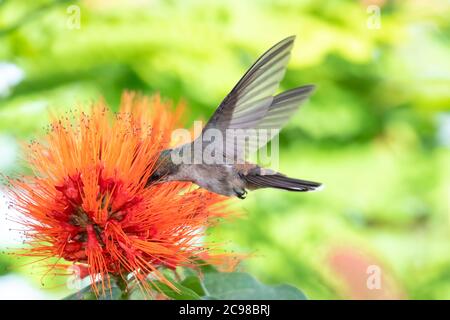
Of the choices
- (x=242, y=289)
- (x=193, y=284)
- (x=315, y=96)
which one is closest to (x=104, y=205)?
(x=193, y=284)

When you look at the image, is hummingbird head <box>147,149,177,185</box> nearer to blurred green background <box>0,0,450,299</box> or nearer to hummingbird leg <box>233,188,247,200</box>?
hummingbird leg <box>233,188,247,200</box>

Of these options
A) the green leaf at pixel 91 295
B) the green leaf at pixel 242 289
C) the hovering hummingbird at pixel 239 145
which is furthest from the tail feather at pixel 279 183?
the green leaf at pixel 91 295

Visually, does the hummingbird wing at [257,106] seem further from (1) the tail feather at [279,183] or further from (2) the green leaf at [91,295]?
(2) the green leaf at [91,295]

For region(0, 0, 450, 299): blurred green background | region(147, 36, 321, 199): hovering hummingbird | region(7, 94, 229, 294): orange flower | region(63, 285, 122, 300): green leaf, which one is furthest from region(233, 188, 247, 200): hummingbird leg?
region(0, 0, 450, 299): blurred green background

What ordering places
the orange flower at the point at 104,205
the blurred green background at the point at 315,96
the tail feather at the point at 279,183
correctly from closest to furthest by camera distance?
the orange flower at the point at 104,205 < the tail feather at the point at 279,183 < the blurred green background at the point at 315,96

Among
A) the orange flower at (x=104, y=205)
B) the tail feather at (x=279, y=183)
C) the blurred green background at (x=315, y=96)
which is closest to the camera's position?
the orange flower at (x=104, y=205)
